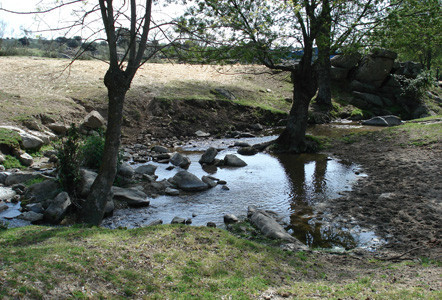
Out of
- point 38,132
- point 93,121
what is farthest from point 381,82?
point 38,132

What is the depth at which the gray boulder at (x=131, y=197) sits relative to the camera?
351 inches

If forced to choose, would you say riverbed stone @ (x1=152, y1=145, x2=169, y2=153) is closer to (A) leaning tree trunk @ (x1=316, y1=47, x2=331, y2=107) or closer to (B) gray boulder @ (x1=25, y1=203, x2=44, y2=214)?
(B) gray boulder @ (x1=25, y1=203, x2=44, y2=214)

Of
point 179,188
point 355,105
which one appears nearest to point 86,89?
point 179,188

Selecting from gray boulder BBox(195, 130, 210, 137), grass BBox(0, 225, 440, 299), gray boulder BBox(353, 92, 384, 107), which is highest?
gray boulder BBox(353, 92, 384, 107)

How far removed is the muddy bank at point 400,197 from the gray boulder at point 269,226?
168 centimetres

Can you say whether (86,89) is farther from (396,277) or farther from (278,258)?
(396,277)

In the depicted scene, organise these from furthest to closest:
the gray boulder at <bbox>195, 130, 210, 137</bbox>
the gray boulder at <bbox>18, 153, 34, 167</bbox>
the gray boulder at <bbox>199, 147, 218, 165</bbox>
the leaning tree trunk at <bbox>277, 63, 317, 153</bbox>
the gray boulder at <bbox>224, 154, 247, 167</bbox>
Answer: the gray boulder at <bbox>195, 130, 210, 137</bbox>, the leaning tree trunk at <bbox>277, 63, 317, 153</bbox>, the gray boulder at <bbox>199, 147, 218, 165</bbox>, the gray boulder at <bbox>224, 154, 247, 167</bbox>, the gray boulder at <bbox>18, 153, 34, 167</bbox>

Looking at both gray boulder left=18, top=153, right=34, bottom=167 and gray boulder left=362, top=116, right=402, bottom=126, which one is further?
gray boulder left=362, top=116, right=402, bottom=126

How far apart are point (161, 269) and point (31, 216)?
4245mm

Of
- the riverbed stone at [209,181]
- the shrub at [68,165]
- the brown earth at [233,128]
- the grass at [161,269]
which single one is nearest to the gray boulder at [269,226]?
the grass at [161,269]

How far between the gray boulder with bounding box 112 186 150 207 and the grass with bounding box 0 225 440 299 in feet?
9.72

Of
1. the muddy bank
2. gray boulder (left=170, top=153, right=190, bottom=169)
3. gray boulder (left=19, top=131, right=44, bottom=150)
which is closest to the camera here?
the muddy bank

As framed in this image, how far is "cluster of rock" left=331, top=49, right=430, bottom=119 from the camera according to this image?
2680 cm

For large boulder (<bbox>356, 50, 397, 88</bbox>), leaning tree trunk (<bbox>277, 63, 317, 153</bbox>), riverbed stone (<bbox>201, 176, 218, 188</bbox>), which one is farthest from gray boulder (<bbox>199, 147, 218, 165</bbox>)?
large boulder (<bbox>356, 50, 397, 88</bbox>)
